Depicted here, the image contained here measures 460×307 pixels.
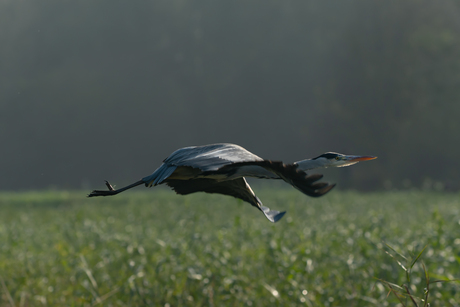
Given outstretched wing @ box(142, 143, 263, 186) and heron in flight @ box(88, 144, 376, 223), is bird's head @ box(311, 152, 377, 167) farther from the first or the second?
outstretched wing @ box(142, 143, 263, 186)

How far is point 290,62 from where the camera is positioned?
22469 millimetres

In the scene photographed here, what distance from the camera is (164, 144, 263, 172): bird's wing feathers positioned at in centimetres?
82

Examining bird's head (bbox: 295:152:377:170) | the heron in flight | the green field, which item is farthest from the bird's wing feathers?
the green field

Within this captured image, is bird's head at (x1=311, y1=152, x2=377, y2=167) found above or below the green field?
above

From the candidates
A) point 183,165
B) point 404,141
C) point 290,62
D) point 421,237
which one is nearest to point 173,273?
point 421,237

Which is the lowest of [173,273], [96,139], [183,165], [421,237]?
[96,139]

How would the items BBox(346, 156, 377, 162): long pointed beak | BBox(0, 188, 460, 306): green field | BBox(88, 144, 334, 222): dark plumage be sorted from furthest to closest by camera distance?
BBox(0, 188, 460, 306): green field → BBox(346, 156, 377, 162): long pointed beak → BBox(88, 144, 334, 222): dark plumage

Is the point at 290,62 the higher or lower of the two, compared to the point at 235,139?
higher

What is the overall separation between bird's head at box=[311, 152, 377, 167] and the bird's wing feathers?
0.45 feet

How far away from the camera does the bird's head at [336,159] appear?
2.83 ft

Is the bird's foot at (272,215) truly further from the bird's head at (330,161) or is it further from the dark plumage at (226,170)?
the bird's head at (330,161)

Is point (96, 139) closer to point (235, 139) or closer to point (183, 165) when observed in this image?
point (235, 139)

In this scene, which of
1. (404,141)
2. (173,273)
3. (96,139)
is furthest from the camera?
(96,139)

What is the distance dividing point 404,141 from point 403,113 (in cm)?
102
